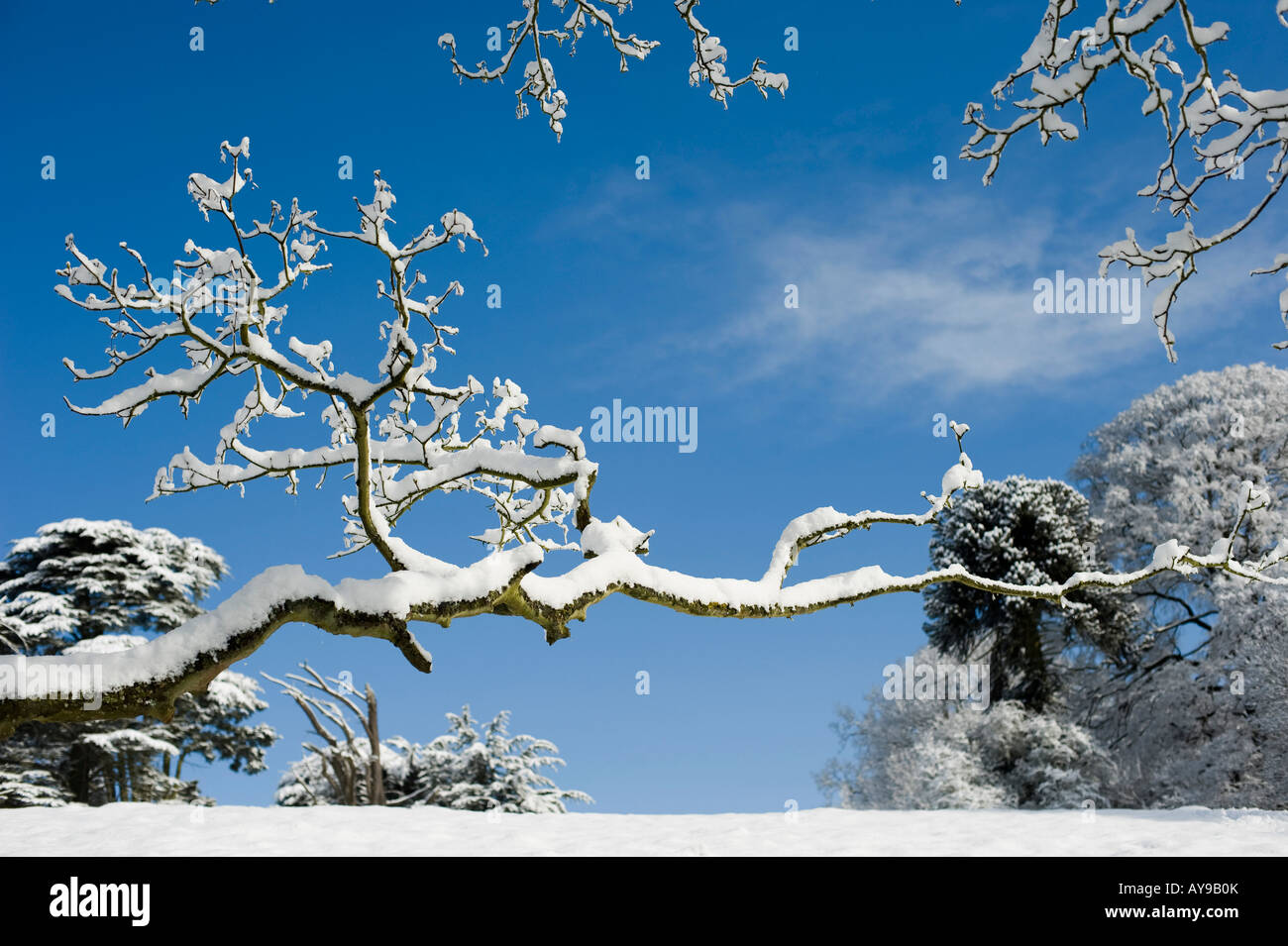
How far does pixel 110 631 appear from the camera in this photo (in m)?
17.1

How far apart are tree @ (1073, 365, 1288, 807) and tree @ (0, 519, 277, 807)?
17.9 meters

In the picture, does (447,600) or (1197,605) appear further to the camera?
(1197,605)

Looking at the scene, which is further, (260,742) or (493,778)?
(260,742)

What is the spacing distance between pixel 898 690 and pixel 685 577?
19.4 m

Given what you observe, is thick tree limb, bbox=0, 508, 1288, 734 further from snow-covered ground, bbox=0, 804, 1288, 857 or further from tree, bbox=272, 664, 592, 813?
tree, bbox=272, 664, 592, 813

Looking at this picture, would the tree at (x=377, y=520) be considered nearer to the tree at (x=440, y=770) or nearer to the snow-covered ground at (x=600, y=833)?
the snow-covered ground at (x=600, y=833)

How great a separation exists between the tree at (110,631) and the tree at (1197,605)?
17930 millimetres

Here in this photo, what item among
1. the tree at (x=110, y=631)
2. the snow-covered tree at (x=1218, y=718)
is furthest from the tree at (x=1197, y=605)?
the tree at (x=110, y=631)

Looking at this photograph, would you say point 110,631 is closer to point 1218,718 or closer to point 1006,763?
point 1006,763

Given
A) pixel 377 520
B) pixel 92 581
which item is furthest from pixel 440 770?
pixel 377 520

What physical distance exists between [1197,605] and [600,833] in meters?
15.2
